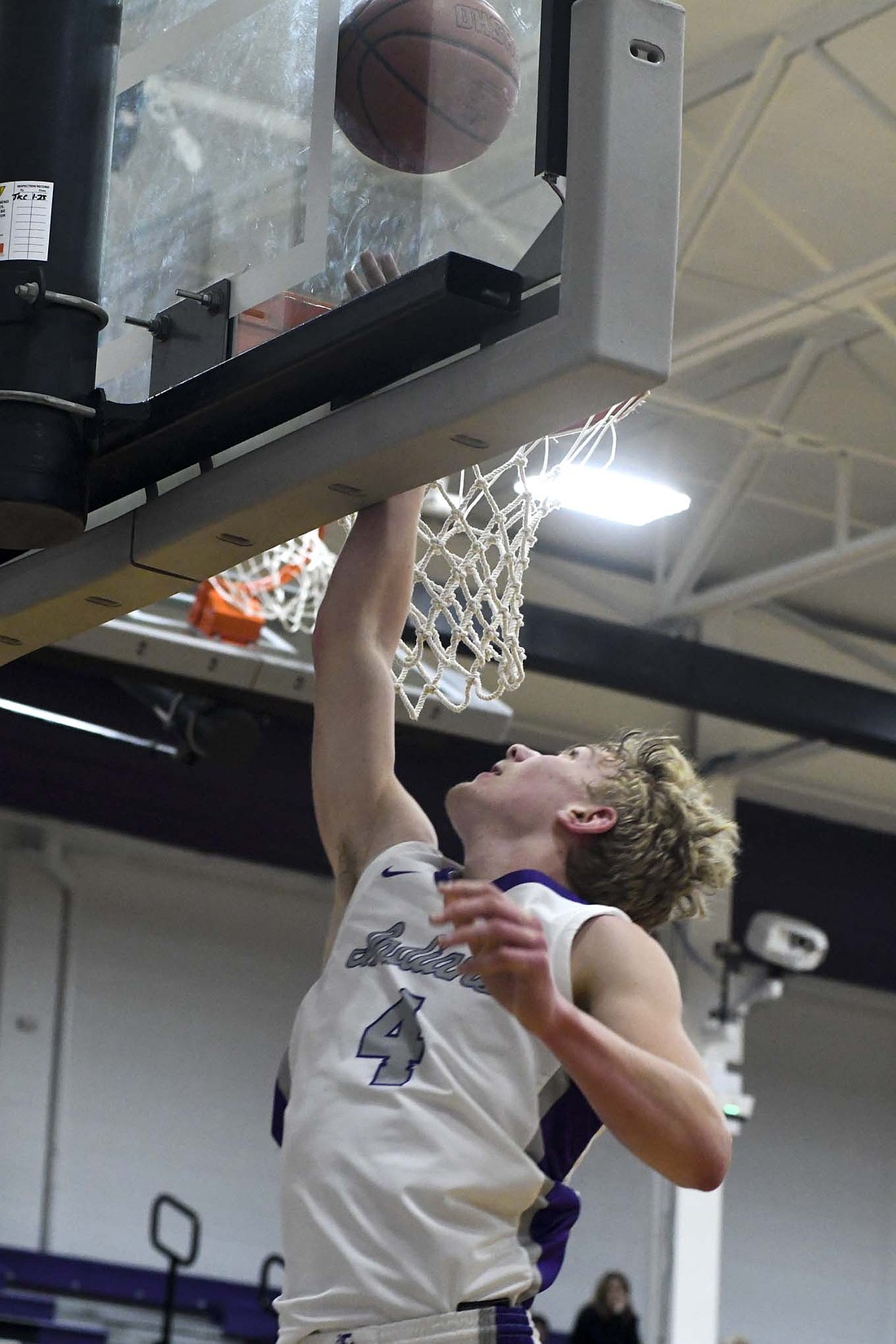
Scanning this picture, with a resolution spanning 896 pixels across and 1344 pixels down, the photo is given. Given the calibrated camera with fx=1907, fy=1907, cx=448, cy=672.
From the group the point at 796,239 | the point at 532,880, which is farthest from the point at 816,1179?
the point at 532,880

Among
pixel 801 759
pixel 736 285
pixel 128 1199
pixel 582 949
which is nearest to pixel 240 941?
pixel 128 1199

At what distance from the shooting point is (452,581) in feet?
10.2

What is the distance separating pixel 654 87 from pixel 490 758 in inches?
339

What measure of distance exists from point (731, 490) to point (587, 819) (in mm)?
7012

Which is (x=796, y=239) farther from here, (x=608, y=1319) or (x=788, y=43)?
(x=608, y=1319)

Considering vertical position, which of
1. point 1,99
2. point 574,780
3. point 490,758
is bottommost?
point 574,780

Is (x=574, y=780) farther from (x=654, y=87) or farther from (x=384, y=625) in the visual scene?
(x=654, y=87)

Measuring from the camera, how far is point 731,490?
30.9 ft

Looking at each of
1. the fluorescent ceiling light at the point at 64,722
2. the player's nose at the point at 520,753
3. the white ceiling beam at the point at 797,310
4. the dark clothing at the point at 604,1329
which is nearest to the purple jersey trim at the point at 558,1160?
the player's nose at the point at 520,753

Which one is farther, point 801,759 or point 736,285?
point 801,759

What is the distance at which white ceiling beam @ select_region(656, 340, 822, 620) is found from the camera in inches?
348

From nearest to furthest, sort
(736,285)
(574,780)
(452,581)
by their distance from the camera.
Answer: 1. (574,780)
2. (452,581)
3. (736,285)

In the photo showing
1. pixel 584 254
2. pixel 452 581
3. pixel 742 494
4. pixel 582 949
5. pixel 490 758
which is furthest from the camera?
pixel 490 758

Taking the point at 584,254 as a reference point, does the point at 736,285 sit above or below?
above
